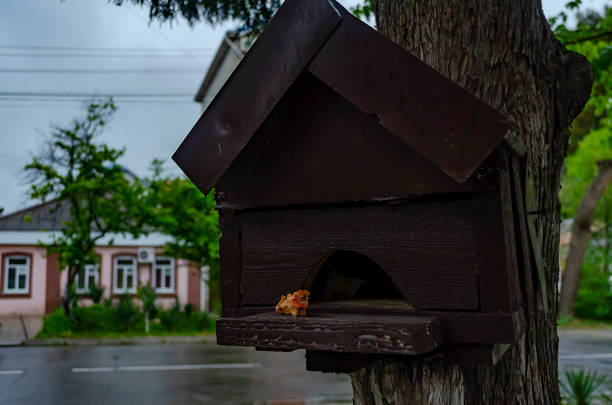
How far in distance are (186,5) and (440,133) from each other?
2.81 meters

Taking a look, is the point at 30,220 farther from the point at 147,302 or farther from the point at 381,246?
the point at 381,246

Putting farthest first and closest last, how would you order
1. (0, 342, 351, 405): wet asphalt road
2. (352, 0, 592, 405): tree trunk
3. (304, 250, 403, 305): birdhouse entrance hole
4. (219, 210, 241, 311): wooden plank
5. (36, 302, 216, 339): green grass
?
(36, 302, 216, 339): green grass → (0, 342, 351, 405): wet asphalt road → (352, 0, 592, 405): tree trunk → (304, 250, 403, 305): birdhouse entrance hole → (219, 210, 241, 311): wooden plank

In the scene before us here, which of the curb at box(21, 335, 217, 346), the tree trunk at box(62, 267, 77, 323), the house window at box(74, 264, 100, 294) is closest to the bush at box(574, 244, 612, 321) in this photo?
the curb at box(21, 335, 217, 346)

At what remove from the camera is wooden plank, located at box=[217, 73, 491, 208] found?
4.38 ft

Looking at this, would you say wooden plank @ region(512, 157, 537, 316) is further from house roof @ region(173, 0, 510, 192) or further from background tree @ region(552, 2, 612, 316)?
background tree @ region(552, 2, 612, 316)

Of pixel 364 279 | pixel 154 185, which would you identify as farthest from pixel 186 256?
pixel 364 279

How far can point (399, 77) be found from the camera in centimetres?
125

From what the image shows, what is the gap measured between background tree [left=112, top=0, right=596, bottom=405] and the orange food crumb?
0.49 m

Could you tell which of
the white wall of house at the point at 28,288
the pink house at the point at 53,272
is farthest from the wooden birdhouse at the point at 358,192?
the white wall of house at the point at 28,288

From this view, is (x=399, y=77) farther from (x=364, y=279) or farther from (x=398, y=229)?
(x=364, y=279)

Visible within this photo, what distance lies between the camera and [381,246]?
141 centimetres

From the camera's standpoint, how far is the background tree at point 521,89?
1.86 m

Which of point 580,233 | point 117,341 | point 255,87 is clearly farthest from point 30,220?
point 255,87

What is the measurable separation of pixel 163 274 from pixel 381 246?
21901 mm
